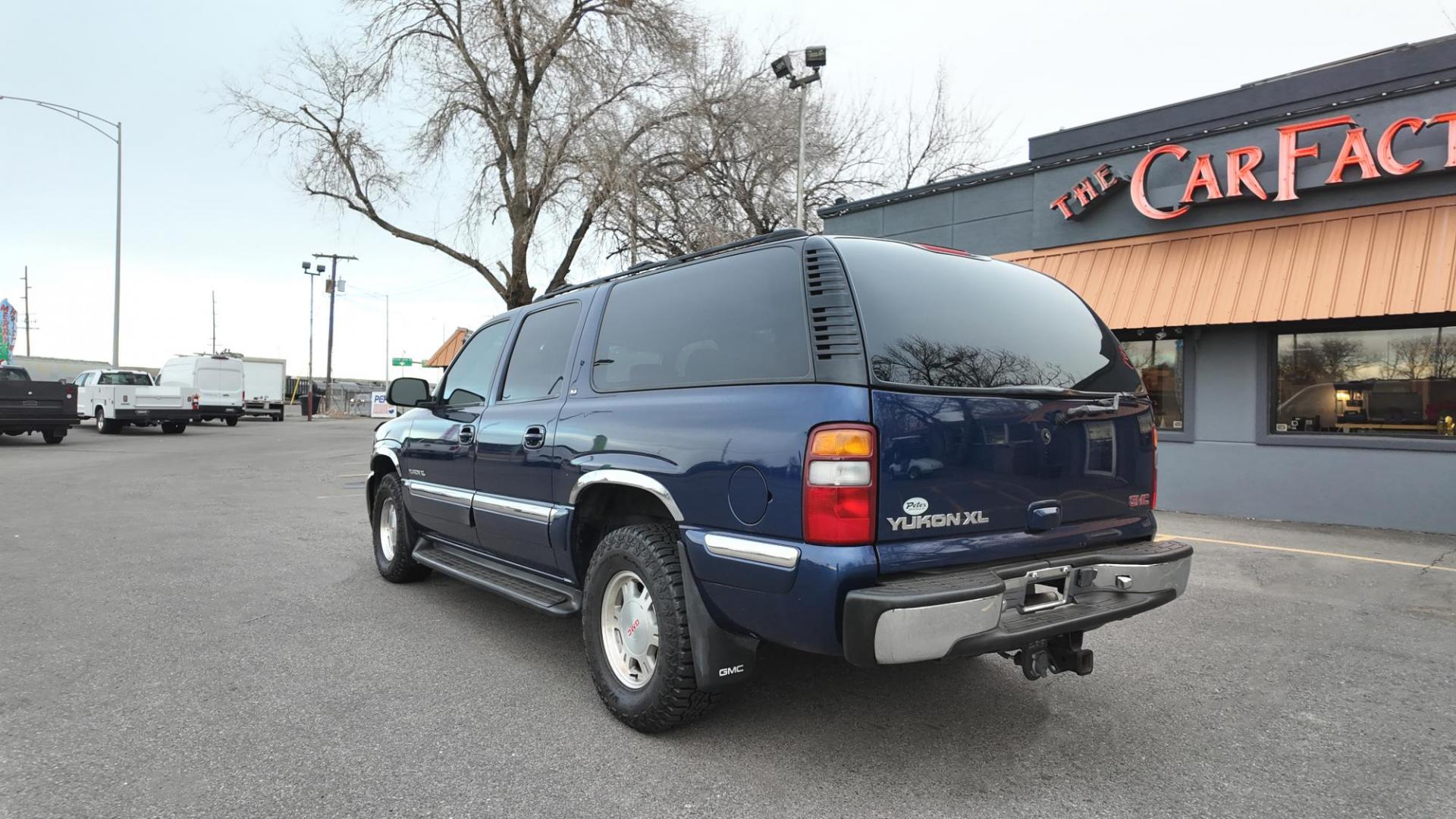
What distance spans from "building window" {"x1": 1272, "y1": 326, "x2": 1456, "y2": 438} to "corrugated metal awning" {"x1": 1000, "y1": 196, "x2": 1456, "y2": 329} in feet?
2.62

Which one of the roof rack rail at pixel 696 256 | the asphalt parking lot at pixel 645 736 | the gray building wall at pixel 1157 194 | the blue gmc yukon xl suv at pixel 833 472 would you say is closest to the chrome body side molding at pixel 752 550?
the blue gmc yukon xl suv at pixel 833 472

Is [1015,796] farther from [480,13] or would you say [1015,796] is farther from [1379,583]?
[480,13]

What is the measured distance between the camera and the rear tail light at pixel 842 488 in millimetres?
2604

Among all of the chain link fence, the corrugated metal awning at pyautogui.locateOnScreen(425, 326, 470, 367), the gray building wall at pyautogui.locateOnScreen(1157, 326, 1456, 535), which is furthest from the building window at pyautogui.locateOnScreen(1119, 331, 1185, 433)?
the chain link fence

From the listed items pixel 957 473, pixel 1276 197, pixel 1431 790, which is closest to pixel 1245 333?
pixel 1276 197

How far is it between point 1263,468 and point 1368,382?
1.36m

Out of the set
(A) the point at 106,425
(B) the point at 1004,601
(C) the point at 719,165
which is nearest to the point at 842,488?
(B) the point at 1004,601

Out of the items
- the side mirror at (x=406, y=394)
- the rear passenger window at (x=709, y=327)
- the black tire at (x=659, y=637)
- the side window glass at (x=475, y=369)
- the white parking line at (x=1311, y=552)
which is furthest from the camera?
the white parking line at (x=1311, y=552)

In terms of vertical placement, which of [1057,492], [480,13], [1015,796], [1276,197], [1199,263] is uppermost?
[480,13]

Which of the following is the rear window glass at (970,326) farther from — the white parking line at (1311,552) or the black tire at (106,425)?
the black tire at (106,425)

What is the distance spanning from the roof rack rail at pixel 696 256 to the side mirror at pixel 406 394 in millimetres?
1293

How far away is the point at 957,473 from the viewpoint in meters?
2.80

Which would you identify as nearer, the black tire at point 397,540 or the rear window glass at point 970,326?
the rear window glass at point 970,326

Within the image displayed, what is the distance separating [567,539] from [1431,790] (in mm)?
3431
